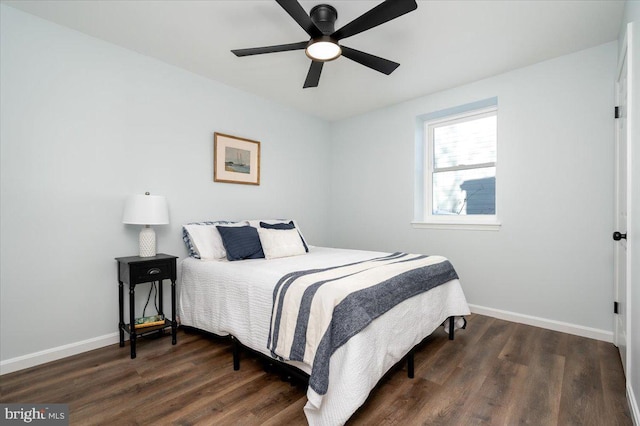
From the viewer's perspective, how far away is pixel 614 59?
8.55ft

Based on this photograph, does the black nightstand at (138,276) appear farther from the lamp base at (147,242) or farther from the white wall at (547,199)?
the white wall at (547,199)

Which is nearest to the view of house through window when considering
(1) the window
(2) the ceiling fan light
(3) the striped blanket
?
(1) the window

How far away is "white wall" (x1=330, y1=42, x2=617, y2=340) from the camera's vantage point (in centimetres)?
268

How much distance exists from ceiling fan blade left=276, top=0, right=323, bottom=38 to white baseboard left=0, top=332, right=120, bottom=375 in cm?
287

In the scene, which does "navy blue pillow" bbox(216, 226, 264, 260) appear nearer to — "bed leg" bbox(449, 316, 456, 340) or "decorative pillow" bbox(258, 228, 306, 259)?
"decorative pillow" bbox(258, 228, 306, 259)

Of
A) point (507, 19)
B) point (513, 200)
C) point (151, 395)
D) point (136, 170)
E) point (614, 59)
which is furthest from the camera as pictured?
point (513, 200)

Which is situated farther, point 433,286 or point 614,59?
point 614,59

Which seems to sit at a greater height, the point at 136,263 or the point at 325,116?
the point at 325,116

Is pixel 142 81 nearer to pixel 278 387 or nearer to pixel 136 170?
pixel 136 170

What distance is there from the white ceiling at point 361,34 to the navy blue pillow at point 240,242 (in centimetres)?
162

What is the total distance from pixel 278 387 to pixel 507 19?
309 cm

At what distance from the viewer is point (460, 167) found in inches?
146

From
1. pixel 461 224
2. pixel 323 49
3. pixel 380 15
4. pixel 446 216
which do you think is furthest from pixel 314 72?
pixel 446 216

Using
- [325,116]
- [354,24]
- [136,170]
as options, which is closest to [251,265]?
[136,170]
